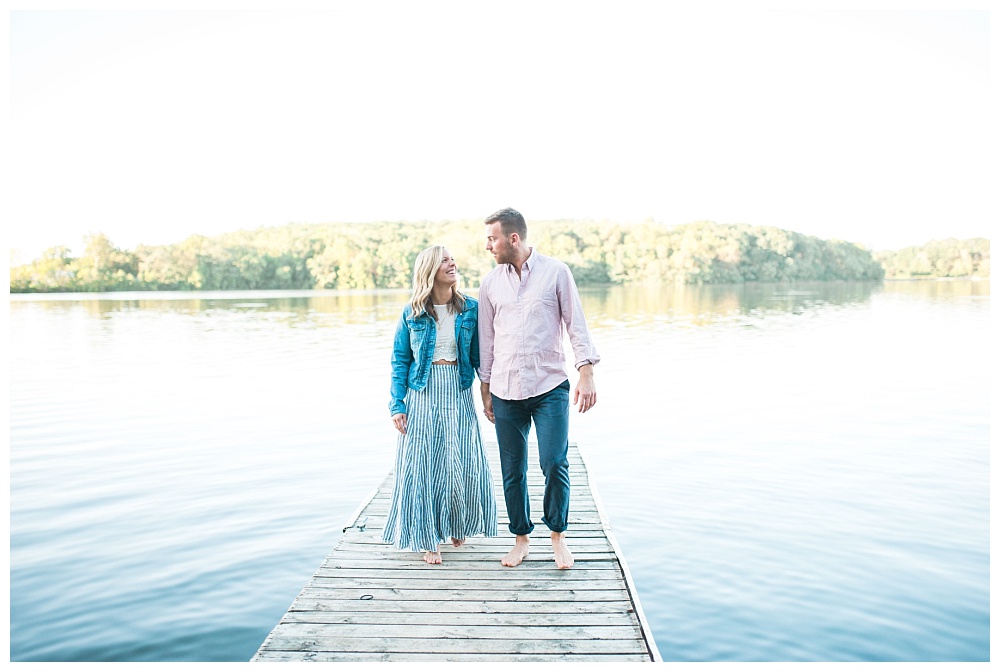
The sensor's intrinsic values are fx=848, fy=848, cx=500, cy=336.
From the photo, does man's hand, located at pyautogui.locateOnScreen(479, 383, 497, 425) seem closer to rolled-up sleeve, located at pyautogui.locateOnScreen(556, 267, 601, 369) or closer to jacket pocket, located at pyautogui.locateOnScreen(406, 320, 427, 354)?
jacket pocket, located at pyautogui.locateOnScreen(406, 320, 427, 354)

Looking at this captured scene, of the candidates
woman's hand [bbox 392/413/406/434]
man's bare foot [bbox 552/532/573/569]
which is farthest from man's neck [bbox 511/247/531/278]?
man's bare foot [bbox 552/532/573/569]

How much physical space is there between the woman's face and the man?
17 centimetres

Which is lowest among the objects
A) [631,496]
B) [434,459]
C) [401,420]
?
[631,496]

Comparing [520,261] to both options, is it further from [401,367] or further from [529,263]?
[401,367]

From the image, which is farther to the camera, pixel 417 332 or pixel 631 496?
pixel 631 496

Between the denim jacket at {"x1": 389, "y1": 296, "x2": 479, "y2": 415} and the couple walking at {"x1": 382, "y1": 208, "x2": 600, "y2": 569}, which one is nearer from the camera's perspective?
the couple walking at {"x1": 382, "y1": 208, "x2": 600, "y2": 569}

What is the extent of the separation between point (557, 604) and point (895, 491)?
5104 millimetres

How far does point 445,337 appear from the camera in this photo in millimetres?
4328

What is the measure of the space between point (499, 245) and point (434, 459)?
1.16 meters

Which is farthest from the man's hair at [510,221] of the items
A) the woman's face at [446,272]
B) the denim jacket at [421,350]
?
the denim jacket at [421,350]

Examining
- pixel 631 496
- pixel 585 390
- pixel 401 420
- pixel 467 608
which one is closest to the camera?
pixel 467 608

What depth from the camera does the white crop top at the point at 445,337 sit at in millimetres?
4301

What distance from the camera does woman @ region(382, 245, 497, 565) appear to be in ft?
14.1

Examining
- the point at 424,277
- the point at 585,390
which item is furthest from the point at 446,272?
the point at 585,390
